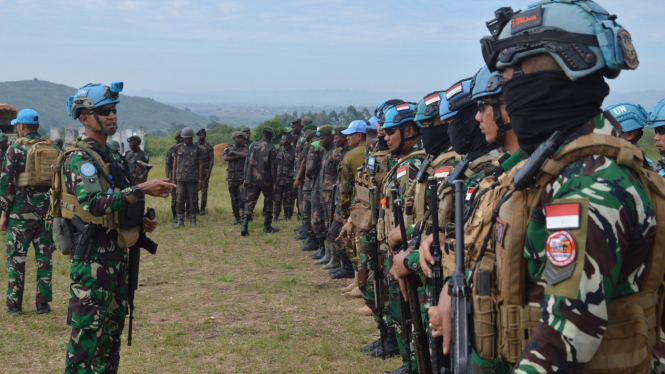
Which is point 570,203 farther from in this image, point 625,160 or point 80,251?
point 80,251

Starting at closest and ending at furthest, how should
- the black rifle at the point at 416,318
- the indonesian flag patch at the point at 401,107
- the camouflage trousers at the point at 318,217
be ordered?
1. the black rifle at the point at 416,318
2. the indonesian flag patch at the point at 401,107
3. the camouflage trousers at the point at 318,217

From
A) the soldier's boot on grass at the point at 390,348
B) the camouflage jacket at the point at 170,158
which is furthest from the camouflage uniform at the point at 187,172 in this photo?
the soldier's boot on grass at the point at 390,348

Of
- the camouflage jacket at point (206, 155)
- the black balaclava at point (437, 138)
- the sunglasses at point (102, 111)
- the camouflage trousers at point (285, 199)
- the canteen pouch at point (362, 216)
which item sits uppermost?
the sunglasses at point (102, 111)

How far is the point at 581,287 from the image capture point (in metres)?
1.62

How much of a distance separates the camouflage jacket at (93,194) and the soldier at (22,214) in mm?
3087

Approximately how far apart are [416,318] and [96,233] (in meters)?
2.44

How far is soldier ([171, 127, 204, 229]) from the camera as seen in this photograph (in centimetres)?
1400

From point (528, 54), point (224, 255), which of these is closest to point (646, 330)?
point (528, 54)

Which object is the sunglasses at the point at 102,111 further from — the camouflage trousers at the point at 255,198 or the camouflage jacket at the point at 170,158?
the camouflage jacket at the point at 170,158

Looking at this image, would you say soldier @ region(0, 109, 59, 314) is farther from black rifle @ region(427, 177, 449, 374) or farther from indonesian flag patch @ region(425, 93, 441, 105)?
black rifle @ region(427, 177, 449, 374)

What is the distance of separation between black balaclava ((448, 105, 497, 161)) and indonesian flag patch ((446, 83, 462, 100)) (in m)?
0.13

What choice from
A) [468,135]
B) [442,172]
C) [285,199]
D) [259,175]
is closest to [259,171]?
[259,175]

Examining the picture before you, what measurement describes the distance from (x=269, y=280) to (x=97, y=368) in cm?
490

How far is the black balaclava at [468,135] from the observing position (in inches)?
144
